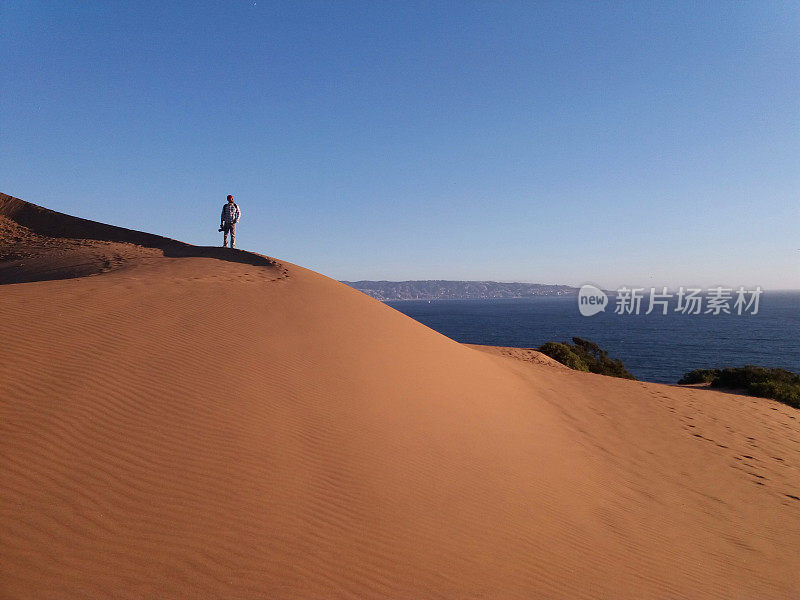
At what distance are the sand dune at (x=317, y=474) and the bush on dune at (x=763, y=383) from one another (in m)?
7.21

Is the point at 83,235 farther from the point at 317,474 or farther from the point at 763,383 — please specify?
the point at 763,383

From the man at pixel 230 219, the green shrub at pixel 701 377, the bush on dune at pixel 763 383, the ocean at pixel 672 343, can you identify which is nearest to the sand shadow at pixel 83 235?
the man at pixel 230 219

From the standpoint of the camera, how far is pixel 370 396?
6273mm

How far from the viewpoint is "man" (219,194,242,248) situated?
46.5ft

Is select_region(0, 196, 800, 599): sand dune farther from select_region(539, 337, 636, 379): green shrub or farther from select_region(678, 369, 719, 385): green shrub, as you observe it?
select_region(678, 369, 719, 385): green shrub

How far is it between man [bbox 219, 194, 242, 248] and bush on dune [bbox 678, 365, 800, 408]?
19797 mm

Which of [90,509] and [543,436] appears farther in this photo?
[543,436]

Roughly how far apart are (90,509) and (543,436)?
6.51m

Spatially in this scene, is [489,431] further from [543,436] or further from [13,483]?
[13,483]

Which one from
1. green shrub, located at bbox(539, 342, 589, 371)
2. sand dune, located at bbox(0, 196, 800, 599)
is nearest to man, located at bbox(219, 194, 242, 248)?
sand dune, located at bbox(0, 196, 800, 599)

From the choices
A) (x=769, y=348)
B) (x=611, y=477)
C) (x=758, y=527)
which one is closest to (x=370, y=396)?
(x=611, y=477)

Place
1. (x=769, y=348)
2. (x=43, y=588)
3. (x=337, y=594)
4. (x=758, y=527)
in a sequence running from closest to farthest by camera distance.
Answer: (x=43, y=588)
(x=337, y=594)
(x=758, y=527)
(x=769, y=348)

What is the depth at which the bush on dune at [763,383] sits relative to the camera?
578 inches

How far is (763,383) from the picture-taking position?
1612 centimetres
